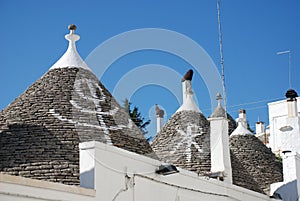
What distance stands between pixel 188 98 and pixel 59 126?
7.01 meters

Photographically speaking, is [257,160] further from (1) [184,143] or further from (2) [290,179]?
(1) [184,143]

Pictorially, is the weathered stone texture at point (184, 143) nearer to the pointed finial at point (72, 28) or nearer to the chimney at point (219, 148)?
the chimney at point (219, 148)

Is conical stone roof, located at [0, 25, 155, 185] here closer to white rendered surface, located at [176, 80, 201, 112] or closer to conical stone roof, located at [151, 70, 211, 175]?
conical stone roof, located at [151, 70, 211, 175]

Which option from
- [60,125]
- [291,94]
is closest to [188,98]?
[291,94]

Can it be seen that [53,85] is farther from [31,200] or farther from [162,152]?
[31,200]

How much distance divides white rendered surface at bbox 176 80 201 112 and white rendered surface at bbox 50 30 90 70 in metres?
4.66

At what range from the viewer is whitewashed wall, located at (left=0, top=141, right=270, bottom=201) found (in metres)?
8.62

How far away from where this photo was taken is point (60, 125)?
12523mm

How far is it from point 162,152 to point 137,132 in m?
2.87

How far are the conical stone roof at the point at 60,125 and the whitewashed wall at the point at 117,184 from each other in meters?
0.74

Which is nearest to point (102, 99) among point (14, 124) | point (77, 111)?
point (77, 111)

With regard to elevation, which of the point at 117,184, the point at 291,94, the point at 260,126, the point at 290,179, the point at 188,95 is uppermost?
the point at 260,126

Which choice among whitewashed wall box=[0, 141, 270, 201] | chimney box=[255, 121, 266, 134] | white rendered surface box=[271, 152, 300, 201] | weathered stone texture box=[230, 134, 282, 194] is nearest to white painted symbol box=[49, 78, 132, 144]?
whitewashed wall box=[0, 141, 270, 201]

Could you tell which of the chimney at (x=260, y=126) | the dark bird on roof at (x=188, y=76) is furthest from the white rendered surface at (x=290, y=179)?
the chimney at (x=260, y=126)
